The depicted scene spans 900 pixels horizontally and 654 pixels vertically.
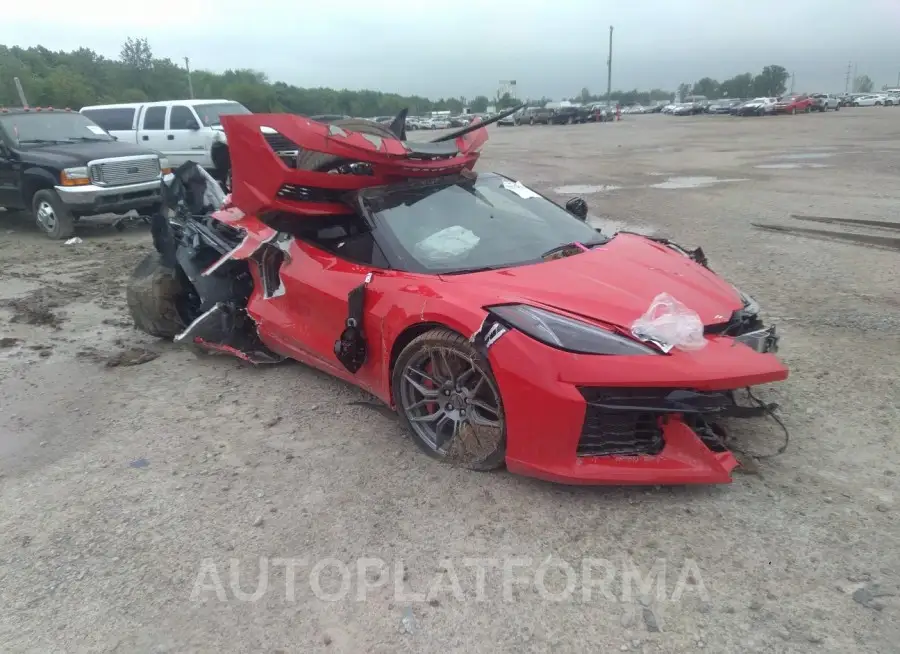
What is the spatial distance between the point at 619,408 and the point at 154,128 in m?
14.4

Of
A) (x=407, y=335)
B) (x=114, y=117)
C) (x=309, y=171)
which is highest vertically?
(x=114, y=117)

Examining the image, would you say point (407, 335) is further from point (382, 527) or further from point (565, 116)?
point (565, 116)

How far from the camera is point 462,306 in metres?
3.05

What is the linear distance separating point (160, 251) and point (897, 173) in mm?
13945

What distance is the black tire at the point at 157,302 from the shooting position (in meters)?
5.11

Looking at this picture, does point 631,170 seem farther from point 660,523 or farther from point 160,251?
point 660,523

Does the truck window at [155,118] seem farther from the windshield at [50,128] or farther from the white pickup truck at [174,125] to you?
the windshield at [50,128]

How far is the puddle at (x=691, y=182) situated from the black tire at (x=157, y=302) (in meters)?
10.5

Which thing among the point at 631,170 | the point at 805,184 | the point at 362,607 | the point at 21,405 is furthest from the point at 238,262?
the point at 631,170

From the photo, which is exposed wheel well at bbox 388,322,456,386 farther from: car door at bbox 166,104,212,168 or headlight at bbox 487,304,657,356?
car door at bbox 166,104,212,168

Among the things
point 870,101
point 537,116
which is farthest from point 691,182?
point 870,101

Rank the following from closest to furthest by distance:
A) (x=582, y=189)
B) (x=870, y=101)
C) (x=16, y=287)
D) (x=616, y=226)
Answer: (x=16, y=287), (x=616, y=226), (x=582, y=189), (x=870, y=101)

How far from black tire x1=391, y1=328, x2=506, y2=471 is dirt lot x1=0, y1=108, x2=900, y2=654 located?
0.08 m

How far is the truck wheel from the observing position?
9703 mm
